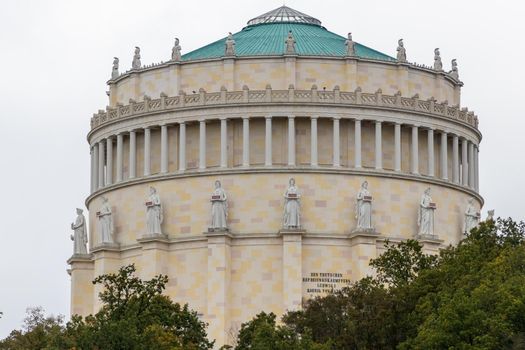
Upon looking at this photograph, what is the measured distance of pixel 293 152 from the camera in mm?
103000

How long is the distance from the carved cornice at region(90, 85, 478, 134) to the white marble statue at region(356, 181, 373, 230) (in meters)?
4.67

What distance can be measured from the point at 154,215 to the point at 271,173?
249 inches

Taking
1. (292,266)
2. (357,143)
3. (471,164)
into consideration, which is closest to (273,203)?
(292,266)

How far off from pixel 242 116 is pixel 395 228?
9.65m

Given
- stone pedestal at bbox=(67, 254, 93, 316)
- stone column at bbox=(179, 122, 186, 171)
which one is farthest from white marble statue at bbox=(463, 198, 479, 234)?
stone pedestal at bbox=(67, 254, 93, 316)

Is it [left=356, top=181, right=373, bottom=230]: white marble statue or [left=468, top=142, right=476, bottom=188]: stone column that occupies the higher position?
[left=468, top=142, right=476, bottom=188]: stone column

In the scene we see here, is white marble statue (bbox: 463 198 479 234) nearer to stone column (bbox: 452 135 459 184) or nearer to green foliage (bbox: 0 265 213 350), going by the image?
stone column (bbox: 452 135 459 184)

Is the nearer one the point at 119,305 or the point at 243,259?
the point at 119,305

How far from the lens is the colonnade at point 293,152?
103125mm

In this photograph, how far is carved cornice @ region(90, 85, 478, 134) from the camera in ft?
339

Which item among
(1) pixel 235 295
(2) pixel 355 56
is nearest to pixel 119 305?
(1) pixel 235 295

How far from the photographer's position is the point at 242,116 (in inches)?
4063

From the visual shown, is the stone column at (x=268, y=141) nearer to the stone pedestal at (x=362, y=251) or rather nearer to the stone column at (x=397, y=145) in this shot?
the stone pedestal at (x=362, y=251)

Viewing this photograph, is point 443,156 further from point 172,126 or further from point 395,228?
point 172,126
